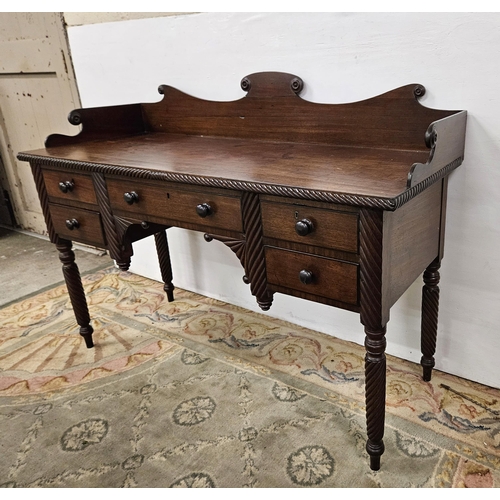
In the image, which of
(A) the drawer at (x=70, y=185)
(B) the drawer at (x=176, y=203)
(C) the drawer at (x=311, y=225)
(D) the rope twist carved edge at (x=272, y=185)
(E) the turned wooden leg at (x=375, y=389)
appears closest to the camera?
(D) the rope twist carved edge at (x=272, y=185)

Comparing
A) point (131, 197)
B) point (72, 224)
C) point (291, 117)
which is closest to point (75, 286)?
point (72, 224)

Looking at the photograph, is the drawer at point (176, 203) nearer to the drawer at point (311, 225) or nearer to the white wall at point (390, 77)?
the drawer at point (311, 225)

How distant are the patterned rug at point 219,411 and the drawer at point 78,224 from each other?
579 mm

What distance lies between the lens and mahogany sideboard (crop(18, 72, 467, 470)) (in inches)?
54.8

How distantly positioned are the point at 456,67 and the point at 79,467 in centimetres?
178

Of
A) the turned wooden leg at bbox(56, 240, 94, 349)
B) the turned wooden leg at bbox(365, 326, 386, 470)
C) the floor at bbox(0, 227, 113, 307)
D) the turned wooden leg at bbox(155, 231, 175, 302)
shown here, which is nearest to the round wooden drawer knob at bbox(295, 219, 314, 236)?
the turned wooden leg at bbox(365, 326, 386, 470)

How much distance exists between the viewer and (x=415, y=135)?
1.75 m

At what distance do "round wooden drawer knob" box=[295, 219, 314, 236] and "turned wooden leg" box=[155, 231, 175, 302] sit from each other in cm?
137

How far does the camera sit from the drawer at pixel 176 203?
1596 mm

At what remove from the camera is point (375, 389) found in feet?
5.07

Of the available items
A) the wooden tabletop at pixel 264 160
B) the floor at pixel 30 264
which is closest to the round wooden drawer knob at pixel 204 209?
the wooden tabletop at pixel 264 160

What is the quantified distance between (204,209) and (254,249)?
0.20m

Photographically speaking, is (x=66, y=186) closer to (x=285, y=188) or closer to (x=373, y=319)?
(x=285, y=188)

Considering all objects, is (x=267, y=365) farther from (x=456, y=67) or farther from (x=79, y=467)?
(x=456, y=67)
